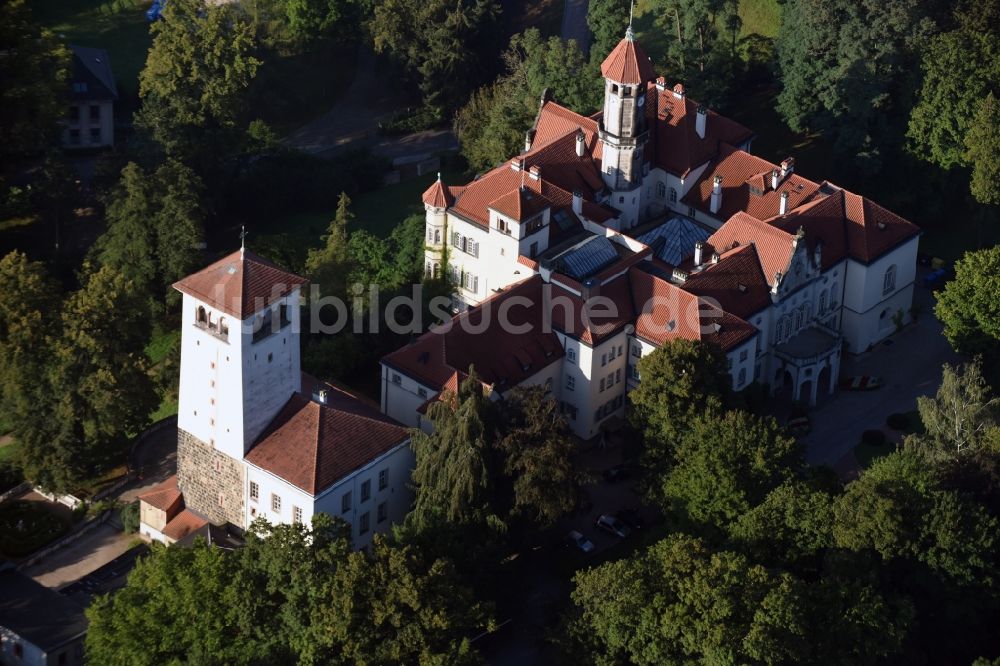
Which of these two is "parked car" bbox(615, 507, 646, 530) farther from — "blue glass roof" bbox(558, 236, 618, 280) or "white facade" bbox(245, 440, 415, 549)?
"blue glass roof" bbox(558, 236, 618, 280)

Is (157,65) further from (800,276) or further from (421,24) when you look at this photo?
(800,276)

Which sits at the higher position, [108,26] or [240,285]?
[240,285]

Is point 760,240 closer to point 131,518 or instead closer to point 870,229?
point 870,229

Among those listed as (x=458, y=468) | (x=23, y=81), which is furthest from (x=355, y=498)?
(x=23, y=81)

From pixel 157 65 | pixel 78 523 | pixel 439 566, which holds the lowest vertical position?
pixel 78 523

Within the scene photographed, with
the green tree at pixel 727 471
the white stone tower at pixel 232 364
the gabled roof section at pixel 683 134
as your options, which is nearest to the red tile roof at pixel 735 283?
the green tree at pixel 727 471

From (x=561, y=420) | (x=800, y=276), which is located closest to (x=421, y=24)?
(x=800, y=276)
